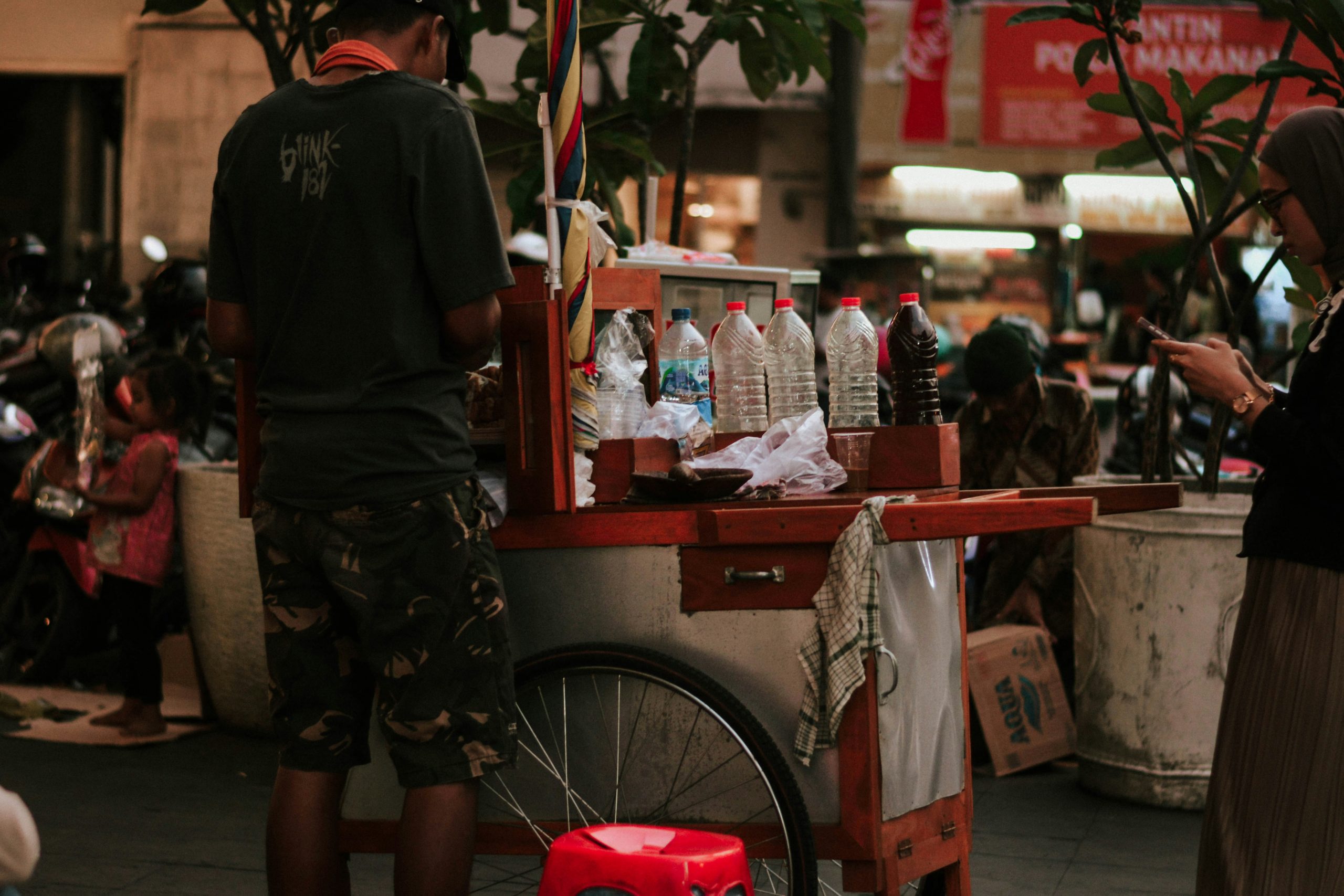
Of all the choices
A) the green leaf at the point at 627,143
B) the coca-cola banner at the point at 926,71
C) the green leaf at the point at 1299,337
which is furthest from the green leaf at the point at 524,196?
the coca-cola banner at the point at 926,71

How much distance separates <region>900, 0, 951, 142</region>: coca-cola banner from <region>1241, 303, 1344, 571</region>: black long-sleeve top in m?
12.0

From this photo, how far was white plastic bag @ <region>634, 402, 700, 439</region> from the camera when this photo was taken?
3215mm

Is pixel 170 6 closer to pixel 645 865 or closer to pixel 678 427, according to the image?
pixel 678 427

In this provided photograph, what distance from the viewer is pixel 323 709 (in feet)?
8.75

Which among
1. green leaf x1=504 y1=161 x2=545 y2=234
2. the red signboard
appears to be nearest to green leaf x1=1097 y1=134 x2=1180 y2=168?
green leaf x1=504 y1=161 x2=545 y2=234

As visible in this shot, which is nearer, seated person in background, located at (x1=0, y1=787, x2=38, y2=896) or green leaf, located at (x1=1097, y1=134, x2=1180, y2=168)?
seated person in background, located at (x1=0, y1=787, x2=38, y2=896)

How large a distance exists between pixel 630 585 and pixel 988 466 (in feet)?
9.43

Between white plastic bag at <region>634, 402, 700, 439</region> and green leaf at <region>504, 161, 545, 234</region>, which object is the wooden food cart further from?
green leaf at <region>504, 161, 545, 234</region>

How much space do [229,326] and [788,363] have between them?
1.28 metres

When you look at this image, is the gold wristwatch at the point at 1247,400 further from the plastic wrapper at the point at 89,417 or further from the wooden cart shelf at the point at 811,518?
the plastic wrapper at the point at 89,417

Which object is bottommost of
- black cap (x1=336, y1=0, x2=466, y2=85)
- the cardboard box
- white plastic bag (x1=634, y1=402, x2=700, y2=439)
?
the cardboard box

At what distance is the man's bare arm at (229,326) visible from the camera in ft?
8.86

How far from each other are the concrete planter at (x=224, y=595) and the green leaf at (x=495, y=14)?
1.77 meters

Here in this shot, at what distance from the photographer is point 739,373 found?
345cm
